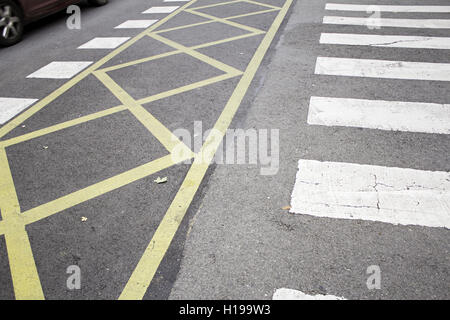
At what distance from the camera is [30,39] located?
30.0 feet

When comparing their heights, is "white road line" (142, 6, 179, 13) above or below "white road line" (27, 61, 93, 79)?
above

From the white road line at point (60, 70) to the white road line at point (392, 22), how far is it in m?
5.46

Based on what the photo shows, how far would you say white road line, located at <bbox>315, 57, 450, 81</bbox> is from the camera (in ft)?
19.1

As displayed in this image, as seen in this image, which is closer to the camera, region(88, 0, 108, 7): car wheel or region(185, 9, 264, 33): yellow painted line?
region(185, 9, 264, 33): yellow painted line

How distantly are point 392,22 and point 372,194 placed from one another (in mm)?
6288

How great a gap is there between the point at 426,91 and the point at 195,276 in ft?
14.5

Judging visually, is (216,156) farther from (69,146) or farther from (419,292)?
(419,292)

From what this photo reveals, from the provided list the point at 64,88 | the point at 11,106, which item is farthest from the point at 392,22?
the point at 11,106

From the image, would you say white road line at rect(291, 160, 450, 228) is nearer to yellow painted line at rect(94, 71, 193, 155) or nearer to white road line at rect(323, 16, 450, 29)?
yellow painted line at rect(94, 71, 193, 155)

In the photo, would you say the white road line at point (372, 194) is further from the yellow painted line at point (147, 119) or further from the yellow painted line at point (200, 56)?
the yellow painted line at point (200, 56)

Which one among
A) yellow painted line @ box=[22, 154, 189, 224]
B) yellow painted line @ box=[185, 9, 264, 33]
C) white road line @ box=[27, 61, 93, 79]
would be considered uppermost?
yellow painted line @ box=[185, 9, 264, 33]

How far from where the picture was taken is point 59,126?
509 cm

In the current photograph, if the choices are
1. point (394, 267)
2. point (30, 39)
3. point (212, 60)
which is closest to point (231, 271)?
point (394, 267)

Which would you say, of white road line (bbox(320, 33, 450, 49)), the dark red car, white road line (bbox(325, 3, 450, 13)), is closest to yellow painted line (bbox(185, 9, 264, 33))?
white road line (bbox(320, 33, 450, 49))
